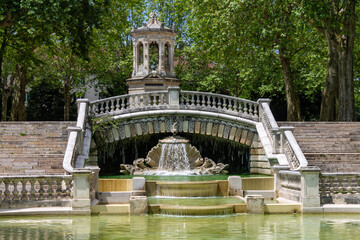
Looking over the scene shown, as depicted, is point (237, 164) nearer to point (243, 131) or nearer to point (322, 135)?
point (243, 131)

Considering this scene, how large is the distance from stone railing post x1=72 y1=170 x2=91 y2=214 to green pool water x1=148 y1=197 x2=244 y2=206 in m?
2.04

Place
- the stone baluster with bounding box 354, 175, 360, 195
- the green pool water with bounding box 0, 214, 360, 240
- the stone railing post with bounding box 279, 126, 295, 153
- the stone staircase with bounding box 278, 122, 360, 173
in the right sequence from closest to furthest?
the green pool water with bounding box 0, 214, 360, 240 → the stone baluster with bounding box 354, 175, 360, 195 → the stone staircase with bounding box 278, 122, 360, 173 → the stone railing post with bounding box 279, 126, 295, 153

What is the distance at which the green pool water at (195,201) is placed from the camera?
1451 cm

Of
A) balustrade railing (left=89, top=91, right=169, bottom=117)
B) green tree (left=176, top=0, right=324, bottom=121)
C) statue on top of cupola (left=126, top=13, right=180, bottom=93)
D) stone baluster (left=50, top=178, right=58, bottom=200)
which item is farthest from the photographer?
statue on top of cupola (left=126, top=13, right=180, bottom=93)

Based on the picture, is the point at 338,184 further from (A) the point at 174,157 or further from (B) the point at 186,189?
(A) the point at 174,157

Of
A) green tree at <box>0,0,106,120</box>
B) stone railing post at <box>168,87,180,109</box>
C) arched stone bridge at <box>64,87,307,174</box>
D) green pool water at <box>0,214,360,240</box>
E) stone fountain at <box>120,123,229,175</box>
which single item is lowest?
green pool water at <box>0,214,360,240</box>

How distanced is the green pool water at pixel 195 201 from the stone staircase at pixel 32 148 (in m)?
3.62

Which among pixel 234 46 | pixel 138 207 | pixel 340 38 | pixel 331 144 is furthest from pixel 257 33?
pixel 138 207

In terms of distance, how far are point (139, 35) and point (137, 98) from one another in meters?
4.08

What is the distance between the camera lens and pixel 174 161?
22.1m

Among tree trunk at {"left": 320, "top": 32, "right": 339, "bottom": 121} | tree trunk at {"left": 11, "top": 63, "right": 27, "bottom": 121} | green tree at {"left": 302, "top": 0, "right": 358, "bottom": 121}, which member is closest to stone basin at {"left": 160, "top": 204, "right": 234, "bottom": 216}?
green tree at {"left": 302, "top": 0, "right": 358, "bottom": 121}

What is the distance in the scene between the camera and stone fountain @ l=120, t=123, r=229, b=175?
22.0m

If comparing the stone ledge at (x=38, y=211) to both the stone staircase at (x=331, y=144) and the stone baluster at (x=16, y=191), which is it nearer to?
the stone baluster at (x=16, y=191)

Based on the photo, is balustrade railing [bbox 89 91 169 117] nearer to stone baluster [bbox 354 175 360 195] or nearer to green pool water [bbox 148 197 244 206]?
green pool water [bbox 148 197 244 206]
